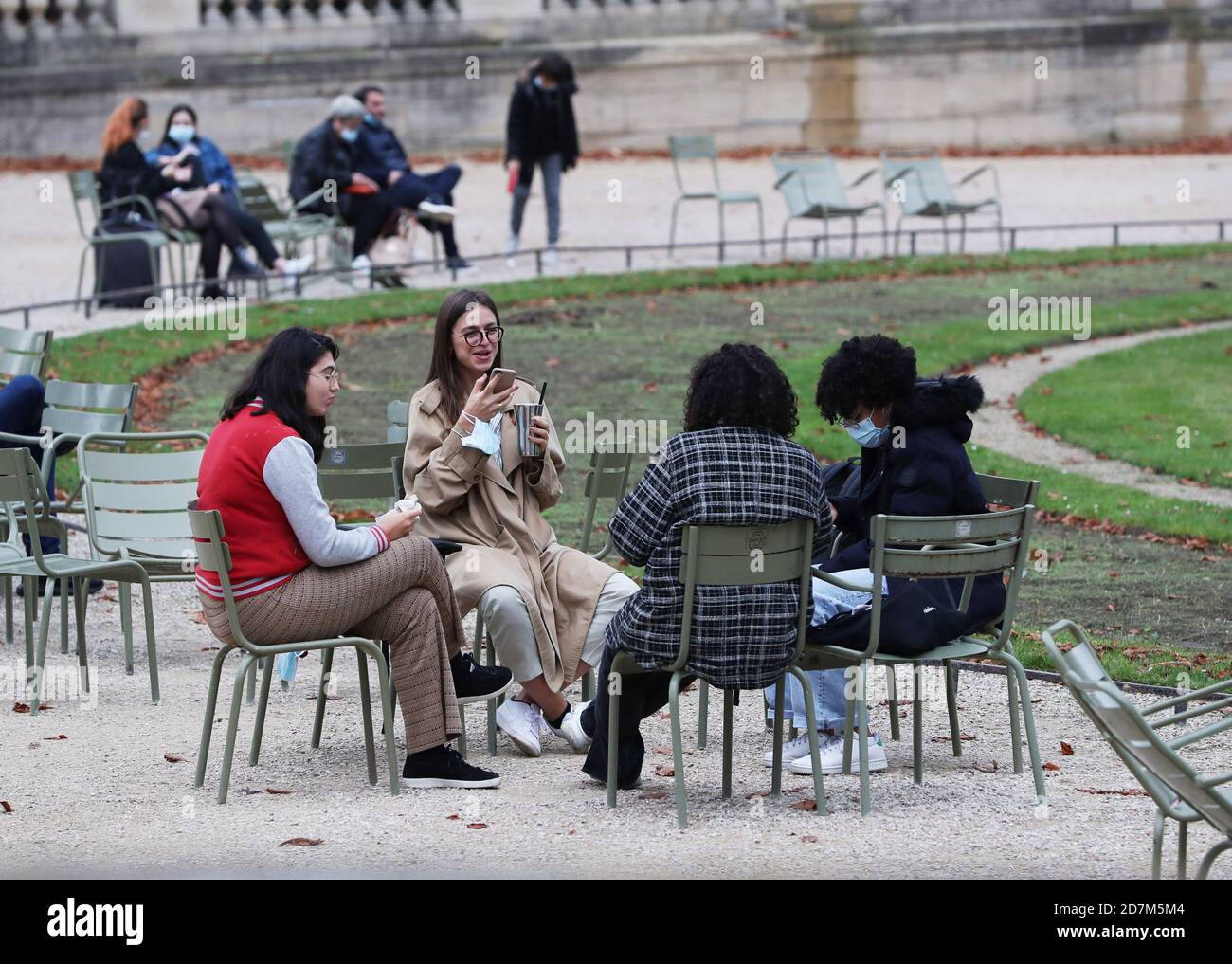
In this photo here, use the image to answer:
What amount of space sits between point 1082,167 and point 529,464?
21.5 meters

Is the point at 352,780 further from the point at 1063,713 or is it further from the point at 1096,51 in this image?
the point at 1096,51

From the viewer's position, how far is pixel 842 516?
6.96 metres

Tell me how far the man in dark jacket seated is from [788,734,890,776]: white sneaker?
41.5 feet

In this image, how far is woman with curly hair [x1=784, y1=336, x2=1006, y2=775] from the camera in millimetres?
6609

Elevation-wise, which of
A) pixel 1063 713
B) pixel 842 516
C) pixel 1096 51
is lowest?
pixel 1063 713

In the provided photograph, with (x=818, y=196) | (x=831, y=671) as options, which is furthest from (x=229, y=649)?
(x=818, y=196)

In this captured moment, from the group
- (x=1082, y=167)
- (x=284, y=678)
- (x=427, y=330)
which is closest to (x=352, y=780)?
(x=284, y=678)

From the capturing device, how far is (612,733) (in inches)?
248

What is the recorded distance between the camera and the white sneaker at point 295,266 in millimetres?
18066

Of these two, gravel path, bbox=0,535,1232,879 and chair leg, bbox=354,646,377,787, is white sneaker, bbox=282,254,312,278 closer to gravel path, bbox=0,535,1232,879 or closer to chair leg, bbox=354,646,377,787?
gravel path, bbox=0,535,1232,879

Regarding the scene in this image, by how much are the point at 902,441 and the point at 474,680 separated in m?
1.66

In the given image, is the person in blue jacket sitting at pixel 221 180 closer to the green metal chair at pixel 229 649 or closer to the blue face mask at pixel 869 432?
the green metal chair at pixel 229 649

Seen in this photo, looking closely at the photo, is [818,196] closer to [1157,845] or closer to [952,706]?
[952,706]
